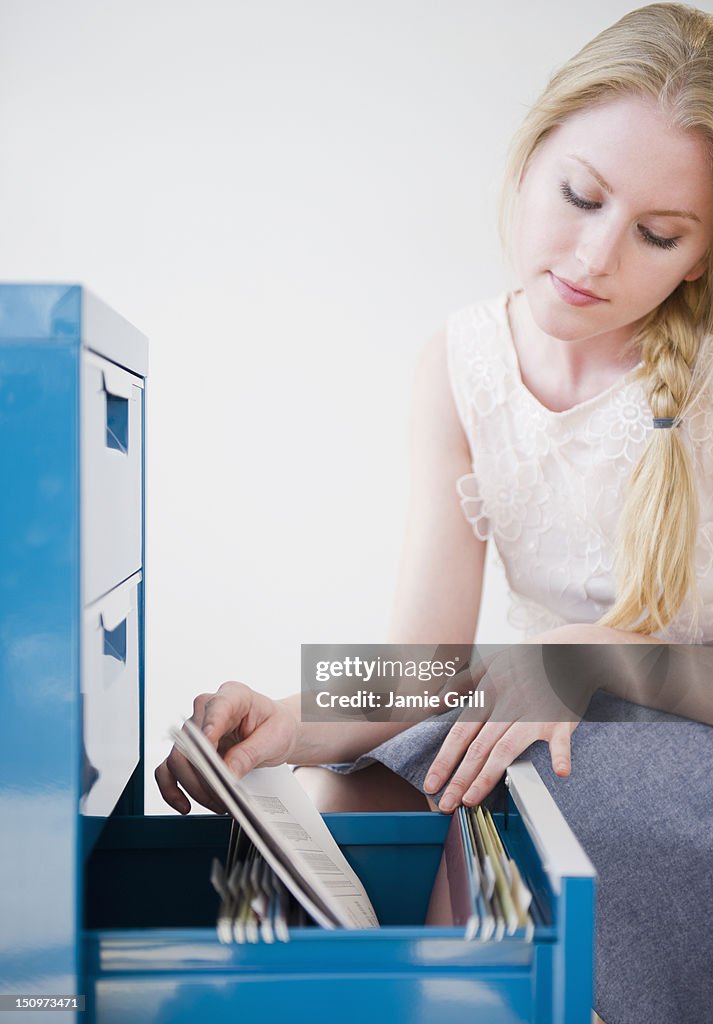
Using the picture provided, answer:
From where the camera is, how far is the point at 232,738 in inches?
35.5

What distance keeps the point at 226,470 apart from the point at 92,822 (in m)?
0.76

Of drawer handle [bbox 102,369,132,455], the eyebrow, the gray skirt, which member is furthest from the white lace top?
drawer handle [bbox 102,369,132,455]

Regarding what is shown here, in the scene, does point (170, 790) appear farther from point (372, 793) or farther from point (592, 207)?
point (592, 207)

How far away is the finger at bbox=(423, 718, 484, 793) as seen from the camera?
928 millimetres

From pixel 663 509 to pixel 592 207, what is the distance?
1.28 feet

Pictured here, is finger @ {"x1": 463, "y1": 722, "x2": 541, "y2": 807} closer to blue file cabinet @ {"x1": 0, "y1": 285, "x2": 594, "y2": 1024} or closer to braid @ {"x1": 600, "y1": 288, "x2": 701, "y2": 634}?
blue file cabinet @ {"x1": 0, "y1": 285, "x2": 594, "y2": 1024}

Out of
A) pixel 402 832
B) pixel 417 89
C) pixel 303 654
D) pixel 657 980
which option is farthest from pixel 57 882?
pixel 417 89

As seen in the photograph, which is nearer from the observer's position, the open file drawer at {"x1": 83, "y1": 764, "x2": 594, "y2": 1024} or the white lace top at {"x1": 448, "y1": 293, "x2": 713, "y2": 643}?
the open file drawer at {"x1": 83, "y1": 764, "x2": 594, "y2": 1024}

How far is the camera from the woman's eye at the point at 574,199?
4.00 feet

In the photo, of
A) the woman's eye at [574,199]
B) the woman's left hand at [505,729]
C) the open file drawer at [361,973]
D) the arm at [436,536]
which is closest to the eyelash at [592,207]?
the woman's eye at [574,199]

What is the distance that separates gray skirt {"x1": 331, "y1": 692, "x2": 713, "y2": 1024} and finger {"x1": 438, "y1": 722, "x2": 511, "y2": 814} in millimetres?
58

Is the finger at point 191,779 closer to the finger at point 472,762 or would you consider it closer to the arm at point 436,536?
the finger at point 472,762

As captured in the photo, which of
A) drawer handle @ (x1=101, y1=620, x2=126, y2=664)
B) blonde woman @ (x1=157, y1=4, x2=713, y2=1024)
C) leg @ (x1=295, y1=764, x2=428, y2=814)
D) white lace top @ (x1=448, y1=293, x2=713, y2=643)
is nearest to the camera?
drawer handle @ (x1=101, y1=620, x2=126, y2=664)

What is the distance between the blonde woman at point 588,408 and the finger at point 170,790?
8.4 inches
